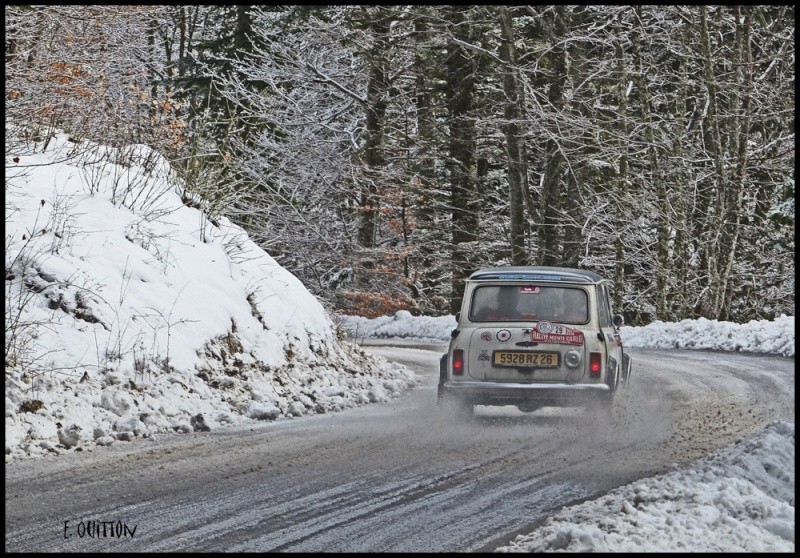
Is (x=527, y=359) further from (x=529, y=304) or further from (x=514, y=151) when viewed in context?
(x=514, y=151)

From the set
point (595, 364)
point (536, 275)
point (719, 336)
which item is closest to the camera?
point (595, 364)

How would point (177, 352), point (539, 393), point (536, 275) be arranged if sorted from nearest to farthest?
point (539, 393)
point (177, 352)
point (536, 275)

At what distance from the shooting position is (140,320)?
12164mm

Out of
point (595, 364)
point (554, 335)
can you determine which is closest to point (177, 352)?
point (554, 335)

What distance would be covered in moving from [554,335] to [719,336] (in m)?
12.9

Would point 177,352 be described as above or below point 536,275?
below

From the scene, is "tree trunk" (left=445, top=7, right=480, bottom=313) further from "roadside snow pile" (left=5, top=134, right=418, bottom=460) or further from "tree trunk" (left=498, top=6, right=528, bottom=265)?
"roadside snow pile" (left=5, top=134, right=418, bottom=460)

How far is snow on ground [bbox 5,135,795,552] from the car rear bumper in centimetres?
205

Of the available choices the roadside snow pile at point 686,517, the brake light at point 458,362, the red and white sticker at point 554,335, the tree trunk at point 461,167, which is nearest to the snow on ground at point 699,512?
the roadside snow pile at point 686,517

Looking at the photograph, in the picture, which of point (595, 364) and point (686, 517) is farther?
point (595, 364)

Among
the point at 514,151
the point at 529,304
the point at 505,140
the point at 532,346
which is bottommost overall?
the point at 532,346

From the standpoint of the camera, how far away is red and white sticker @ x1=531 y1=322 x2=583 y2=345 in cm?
1186

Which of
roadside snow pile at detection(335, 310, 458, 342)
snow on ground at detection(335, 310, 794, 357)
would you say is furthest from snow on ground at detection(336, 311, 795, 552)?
roadside snow pile at detection(335, 310, 458, 342)

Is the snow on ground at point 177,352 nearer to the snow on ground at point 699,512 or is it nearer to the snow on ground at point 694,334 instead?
the snow on ground at point 699,512
